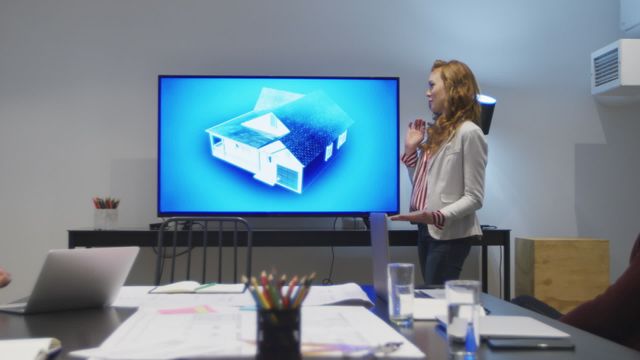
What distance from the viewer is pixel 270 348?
2.51ft

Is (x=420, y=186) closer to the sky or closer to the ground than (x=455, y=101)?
closer to the ground

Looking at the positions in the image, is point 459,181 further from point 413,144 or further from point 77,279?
point 77,279

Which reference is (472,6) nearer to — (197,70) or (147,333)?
(197,70)

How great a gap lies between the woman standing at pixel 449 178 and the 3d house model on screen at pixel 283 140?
86cm

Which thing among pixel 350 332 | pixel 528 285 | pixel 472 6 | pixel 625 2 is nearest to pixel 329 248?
pixel 528 285

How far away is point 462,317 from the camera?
0.90 meters

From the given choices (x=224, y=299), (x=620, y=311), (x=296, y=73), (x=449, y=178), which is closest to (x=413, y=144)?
(x=449, y=178)

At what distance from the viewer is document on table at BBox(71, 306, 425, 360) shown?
2.67 ft

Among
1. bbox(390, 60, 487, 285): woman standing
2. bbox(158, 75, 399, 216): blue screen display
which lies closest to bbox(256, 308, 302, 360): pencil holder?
bbox(390, 60, 487, 285): woman standing

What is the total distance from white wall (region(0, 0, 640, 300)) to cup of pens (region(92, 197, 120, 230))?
270mm

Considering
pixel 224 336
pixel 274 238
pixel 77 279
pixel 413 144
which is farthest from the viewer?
pixel 274 238

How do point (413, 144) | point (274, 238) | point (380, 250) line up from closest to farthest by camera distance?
point (380, 250) < point (413, 144) < point (274, 238)

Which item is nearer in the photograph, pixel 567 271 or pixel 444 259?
pixel 444 259

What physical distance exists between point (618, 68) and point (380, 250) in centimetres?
277
